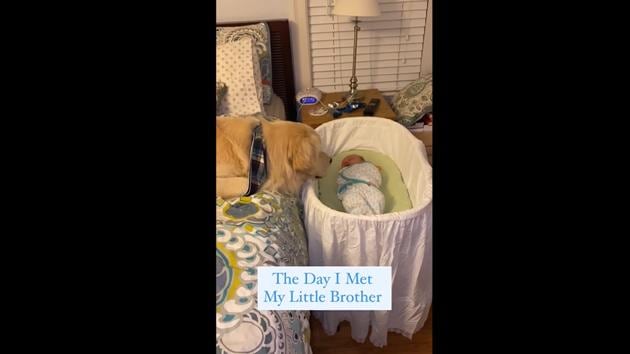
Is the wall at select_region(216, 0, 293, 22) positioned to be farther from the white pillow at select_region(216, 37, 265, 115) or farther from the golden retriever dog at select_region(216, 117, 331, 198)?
the golden retriever dog at select_region(216, 117, 331, 198)

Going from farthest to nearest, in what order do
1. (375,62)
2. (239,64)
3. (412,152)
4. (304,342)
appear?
(375,62)
(239,64)
(412,152)
(304,342)

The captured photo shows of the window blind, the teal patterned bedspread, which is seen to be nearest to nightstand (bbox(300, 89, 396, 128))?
the window blind

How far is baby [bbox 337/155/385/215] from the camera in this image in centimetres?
117

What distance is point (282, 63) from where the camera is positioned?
1650 millimetres

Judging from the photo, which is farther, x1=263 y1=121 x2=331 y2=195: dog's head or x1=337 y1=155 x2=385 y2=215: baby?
x1=337 y1=155 x2=385 y2=215: baby

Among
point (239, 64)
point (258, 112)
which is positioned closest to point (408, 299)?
point (258, 112)

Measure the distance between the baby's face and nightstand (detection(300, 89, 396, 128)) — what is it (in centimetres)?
20

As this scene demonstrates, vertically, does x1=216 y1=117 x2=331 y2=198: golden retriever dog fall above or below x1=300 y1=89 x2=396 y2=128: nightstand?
below

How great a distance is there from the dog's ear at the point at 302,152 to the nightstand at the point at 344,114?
48 cm

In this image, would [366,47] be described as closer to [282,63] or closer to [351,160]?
[282,63]

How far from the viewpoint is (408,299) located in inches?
38.5

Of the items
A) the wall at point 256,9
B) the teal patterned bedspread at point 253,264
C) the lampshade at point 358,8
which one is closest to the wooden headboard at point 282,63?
the wall at point 256,9
